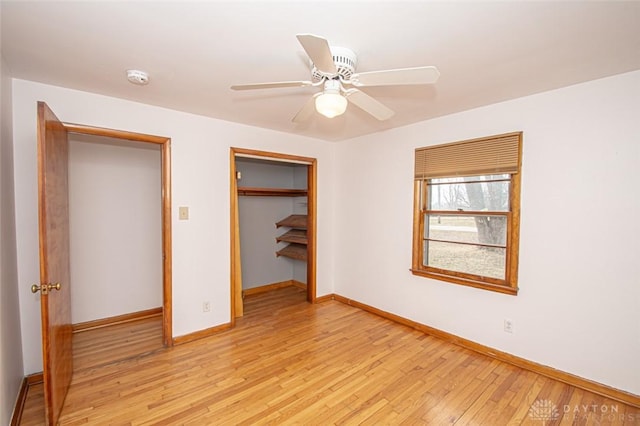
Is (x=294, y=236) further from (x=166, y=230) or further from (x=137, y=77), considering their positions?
(x=137, y=77)

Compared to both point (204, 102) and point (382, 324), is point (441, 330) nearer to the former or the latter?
point (382, 324)

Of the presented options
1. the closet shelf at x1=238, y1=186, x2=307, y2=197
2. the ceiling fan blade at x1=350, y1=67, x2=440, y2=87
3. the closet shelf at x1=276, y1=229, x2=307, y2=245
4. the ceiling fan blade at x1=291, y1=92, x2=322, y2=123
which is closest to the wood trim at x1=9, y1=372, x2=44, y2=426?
the closet shelf at x1=238, y1=186, x2=307, y2=197

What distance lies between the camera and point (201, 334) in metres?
3.16

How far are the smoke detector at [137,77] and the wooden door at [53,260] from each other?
21.9 inches

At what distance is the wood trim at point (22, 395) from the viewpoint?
1918mm

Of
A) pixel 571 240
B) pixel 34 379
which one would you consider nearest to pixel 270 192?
pixel 34 379

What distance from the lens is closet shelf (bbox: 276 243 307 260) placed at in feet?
15.3

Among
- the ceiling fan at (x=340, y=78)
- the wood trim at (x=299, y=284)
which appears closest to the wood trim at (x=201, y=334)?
the wood trim at (x=299, y=284)

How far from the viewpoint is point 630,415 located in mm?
1975

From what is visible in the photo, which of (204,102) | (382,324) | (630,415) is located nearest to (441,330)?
(382,324)

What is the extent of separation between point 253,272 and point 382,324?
2.29m

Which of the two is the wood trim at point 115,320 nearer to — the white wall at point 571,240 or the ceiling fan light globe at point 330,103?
the white wall at point 571,240

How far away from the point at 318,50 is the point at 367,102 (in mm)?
674

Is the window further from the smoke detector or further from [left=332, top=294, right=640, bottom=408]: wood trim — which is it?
the smoke detector
